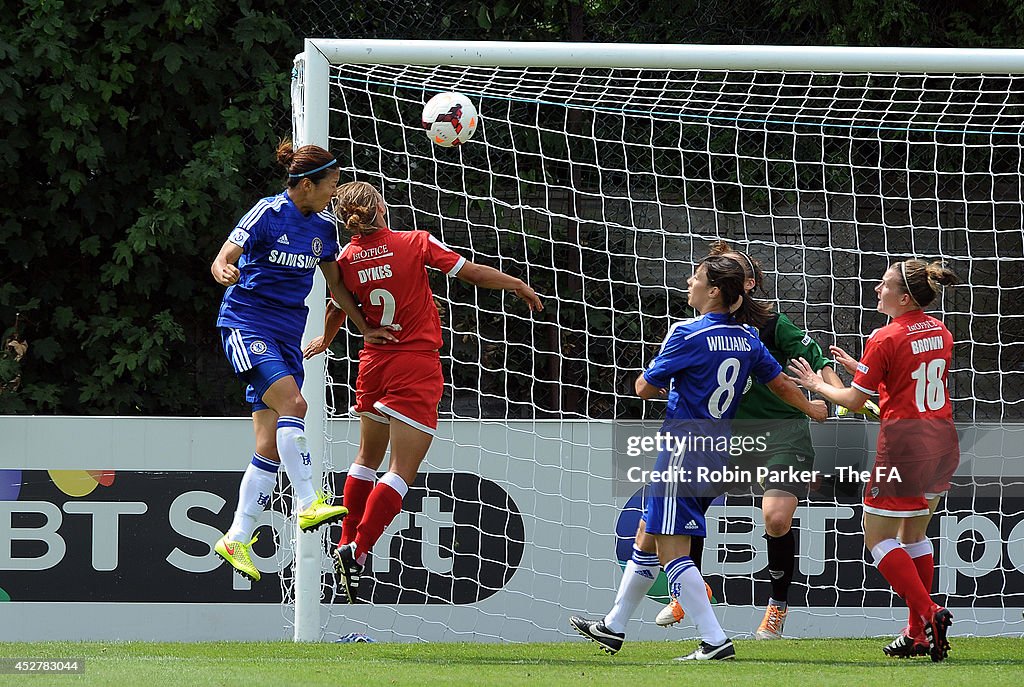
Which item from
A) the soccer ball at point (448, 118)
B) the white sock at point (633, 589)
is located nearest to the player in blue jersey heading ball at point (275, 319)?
the soccer ball at point (448, 118)

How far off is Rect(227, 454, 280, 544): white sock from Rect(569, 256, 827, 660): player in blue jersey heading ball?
5.09 ft

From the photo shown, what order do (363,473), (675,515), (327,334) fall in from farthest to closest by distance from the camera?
(363,473)
(327,334)
(675,515)

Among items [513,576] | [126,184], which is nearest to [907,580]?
[513,576]

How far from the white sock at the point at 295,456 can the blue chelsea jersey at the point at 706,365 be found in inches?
55.3

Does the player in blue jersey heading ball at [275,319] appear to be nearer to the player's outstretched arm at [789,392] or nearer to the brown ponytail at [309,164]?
the brown ponytail at [309,164]

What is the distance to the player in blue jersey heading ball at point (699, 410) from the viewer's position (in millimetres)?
4570

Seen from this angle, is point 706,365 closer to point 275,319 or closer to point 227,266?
point 275,319

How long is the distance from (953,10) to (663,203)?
273 cm

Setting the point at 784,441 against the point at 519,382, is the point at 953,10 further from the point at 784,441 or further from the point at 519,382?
the point at 784,441

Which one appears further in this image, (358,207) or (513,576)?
(513,576)

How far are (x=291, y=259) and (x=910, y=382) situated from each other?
2.58 m

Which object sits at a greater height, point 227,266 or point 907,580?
point 227,266

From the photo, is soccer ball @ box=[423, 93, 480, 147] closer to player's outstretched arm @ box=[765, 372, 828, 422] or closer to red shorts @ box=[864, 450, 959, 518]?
player's outstretched arm @ box=[765, 372, 828, 422]

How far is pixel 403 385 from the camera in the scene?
526cm
